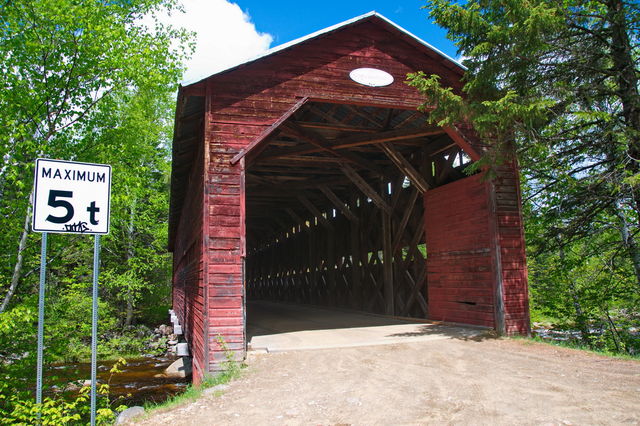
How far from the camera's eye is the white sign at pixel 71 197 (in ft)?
12.1

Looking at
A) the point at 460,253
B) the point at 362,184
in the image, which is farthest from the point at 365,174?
the point at 460,253

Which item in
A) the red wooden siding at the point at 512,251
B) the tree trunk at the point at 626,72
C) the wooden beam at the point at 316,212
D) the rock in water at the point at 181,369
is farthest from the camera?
the wooden beam at the point at 316,212

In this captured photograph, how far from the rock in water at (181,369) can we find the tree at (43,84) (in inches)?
243

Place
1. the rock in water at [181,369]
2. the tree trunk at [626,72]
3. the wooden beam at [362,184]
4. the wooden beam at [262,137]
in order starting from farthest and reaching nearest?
1. the rock in water at [181,369]
2. the wooden beam at [362,184]
3. the tree trunk at [626,72]
4. the wooden beam at [262,137]

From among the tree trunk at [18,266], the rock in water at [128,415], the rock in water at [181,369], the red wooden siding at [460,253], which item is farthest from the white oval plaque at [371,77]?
the rock in water at [181,369]

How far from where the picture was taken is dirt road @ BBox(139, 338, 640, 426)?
4.35m

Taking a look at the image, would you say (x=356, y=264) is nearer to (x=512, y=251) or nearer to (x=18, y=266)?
(x=512, y=251)

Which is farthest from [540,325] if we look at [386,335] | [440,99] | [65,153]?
[65,153]

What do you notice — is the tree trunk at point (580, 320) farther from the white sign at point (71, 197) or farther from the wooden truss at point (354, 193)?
the white sign at point (71, 197)

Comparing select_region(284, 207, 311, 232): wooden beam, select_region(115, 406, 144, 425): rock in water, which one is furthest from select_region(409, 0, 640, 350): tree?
select_region(284, 207, 311, 232): wooden beam

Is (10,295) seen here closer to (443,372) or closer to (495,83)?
(443,372)

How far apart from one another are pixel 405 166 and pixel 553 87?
357cm

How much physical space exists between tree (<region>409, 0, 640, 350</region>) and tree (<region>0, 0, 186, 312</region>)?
570cm

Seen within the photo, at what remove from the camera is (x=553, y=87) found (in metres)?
7.82
